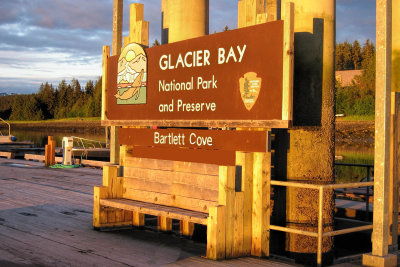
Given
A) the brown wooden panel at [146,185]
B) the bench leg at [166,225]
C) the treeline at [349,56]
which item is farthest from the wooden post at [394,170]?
the treeline at [349,56]

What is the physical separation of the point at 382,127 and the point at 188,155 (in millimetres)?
2926

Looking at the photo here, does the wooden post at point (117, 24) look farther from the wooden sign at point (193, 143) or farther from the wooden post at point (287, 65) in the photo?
the wooden post at point (287, 65)

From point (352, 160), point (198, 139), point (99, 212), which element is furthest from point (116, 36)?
point (352, 160)

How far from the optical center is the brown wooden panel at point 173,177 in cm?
833

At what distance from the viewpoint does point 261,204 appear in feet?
26.0

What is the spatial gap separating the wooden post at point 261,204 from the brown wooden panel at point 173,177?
619 millimetres

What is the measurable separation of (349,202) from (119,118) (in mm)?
5883

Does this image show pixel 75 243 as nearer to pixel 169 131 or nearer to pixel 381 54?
pixel 169 131

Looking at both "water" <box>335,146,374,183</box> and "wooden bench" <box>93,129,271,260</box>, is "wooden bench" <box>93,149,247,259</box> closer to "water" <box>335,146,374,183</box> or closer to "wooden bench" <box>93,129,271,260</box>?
"wooden bench" <box>93,129,271,260</box>

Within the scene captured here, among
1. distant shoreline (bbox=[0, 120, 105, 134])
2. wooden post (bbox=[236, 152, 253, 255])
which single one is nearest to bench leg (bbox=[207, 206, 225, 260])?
wooden post (bbox=[236, 152, 253, 255])

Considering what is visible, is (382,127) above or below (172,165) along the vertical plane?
above

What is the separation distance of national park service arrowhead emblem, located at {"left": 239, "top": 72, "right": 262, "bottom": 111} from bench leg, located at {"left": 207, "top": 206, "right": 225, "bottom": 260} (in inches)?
58.3

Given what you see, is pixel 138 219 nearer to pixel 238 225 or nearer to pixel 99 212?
pixel 99 212

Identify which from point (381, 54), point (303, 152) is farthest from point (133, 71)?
point (381, 54)
